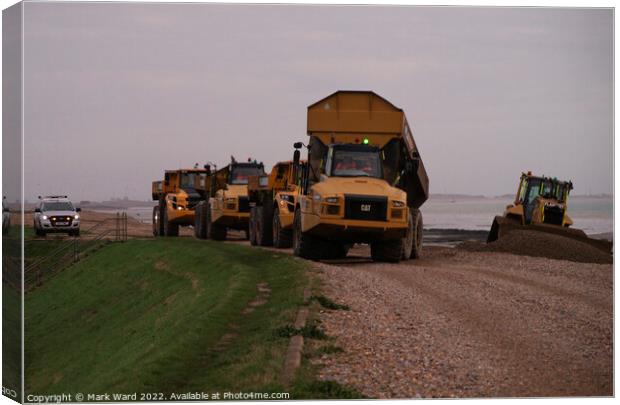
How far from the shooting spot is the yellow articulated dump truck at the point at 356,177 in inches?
1001

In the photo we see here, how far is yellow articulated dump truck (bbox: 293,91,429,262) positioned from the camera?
25422 millimetres

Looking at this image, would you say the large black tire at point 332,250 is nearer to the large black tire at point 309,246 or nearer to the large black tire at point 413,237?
the large black tire at point 309,246

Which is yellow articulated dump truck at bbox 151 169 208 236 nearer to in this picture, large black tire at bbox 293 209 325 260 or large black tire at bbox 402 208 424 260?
large black tire at bbox 402 208 424 260

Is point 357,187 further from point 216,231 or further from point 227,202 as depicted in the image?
point 216,231

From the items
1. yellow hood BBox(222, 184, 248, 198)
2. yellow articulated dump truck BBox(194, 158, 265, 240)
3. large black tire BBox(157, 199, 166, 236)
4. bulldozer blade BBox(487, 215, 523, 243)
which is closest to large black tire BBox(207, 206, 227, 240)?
yellow articulated dump truck BBox(194, 158, 265, 240)

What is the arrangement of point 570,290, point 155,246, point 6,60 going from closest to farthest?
point 6,60 → point 570,290 → point 155,246

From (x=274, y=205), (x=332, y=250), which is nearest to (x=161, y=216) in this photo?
(x=274, y=205)

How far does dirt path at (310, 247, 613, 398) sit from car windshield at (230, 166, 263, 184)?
61.8 ft

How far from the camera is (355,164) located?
26453 millimetres

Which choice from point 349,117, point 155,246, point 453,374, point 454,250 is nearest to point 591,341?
point 453,374

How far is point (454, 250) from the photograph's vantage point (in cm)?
3462

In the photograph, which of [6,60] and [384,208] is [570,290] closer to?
[384,208]

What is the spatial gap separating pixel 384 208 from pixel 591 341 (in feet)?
32.6

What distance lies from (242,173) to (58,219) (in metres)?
11.5
